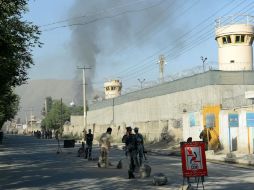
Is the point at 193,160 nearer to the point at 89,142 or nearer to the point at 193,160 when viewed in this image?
the point at 193,160

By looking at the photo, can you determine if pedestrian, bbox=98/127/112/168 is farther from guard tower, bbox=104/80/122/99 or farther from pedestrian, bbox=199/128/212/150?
guard tower, bbox=104/80/122/99

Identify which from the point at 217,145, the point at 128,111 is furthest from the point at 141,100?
the point at 217,145

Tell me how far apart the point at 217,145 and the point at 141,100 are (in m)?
40.3

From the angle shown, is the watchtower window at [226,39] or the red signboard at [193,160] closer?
the red signboard at [193,160]

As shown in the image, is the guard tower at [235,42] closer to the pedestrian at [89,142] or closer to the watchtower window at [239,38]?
the watchtower window at [239,38]

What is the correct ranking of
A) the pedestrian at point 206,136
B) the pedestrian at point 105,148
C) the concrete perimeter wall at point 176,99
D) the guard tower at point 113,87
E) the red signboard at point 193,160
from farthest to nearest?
1. the guard tower at point 113,87
2. the concrete perimeter wall at point 176,99
3. the pedestrian at point 206,136
4. the pedestrian at point 105,148
5. the red signboard at point 193,160

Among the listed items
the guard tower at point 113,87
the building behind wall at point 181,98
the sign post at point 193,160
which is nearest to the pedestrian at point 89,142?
the building behind wall at point 181,98

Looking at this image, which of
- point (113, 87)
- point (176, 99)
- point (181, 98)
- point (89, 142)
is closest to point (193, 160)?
point (89, 142)

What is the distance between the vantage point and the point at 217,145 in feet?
122

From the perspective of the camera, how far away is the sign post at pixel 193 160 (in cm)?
1318

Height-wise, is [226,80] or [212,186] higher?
[226,80]

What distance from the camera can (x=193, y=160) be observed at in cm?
1323

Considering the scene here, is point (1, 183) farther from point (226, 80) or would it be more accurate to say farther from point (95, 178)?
point (226, 80)

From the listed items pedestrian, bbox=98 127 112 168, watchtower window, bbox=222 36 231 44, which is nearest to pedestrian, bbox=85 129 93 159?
pedestrian, bbox=98 127 112 168
